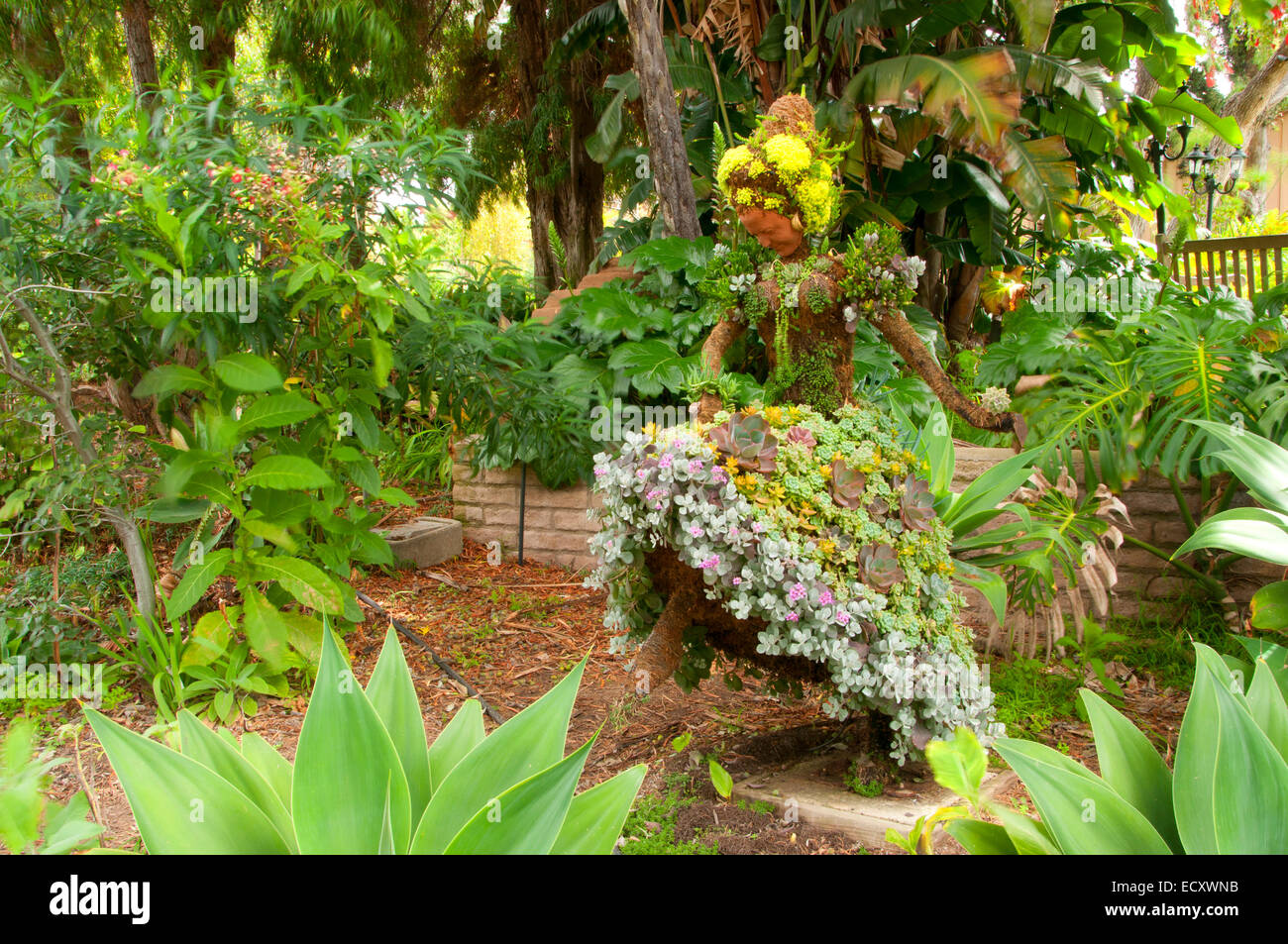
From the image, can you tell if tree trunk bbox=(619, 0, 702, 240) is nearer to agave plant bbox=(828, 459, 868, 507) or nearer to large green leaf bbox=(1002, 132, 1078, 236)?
large green leaf bbox=(1002, 132, 1078, 236)

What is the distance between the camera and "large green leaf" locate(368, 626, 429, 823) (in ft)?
Result: 4.40

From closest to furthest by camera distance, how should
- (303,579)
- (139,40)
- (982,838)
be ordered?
(982,838) → (303,579) → (139,40)

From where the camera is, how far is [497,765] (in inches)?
48.9

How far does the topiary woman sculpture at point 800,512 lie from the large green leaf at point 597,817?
1.18m

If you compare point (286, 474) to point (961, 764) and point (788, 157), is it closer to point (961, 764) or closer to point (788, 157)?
point (788, 157)

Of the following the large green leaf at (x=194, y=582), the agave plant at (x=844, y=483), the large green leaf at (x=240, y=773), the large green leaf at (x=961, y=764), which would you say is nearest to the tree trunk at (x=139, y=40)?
the large green leaf at (x=194, y=582)

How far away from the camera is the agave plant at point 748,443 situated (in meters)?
2.52

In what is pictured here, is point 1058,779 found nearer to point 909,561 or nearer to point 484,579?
point 909,561

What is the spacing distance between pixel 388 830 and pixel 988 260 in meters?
6.58

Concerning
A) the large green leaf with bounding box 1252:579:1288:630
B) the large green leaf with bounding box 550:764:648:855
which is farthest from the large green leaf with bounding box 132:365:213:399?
the large green leaf with bounding box 1252:579:1288:630

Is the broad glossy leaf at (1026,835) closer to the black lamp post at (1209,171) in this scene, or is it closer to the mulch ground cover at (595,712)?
the mulch ground cover at (595,712)

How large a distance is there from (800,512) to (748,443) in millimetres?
246

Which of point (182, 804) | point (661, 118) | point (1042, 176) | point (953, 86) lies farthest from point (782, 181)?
point (1042, 176)

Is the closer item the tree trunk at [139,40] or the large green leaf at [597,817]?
the large green leaf at [597,817]
